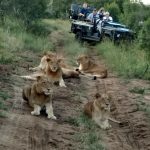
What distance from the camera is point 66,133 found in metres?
8.21

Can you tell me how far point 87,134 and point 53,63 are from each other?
4.43m

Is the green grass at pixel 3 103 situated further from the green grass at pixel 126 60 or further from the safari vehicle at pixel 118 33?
the safari vehicle at pixel 118 33

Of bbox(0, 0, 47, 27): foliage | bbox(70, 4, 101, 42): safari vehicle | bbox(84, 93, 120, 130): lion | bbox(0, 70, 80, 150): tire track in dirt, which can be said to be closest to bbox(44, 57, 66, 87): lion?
bbox(0, 70, 80, 150): tire track in dirt

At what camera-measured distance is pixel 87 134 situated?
8312mm

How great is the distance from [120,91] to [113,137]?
434 centimetres

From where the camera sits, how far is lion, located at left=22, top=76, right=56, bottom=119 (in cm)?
909

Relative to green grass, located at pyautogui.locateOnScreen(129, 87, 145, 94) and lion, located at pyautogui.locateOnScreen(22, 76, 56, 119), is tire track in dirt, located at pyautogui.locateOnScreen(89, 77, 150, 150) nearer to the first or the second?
green grass, located at pyautogui.locateOnScreen(129, 87, 145, 94)

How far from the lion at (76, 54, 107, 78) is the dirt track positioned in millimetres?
2008

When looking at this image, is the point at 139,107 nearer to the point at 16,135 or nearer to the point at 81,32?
the point at 16,135

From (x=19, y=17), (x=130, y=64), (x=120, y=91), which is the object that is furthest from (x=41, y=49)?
(x=120, y=91)

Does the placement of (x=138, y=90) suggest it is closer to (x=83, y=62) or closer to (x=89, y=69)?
(x=89, y=69)

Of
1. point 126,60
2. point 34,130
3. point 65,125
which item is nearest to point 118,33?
point 126,60

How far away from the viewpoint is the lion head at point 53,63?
489 inches

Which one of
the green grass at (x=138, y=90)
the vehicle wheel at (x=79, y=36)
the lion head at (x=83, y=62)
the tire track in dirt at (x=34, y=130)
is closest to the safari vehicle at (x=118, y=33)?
the vehicle wheel at (x=79, y=36)
